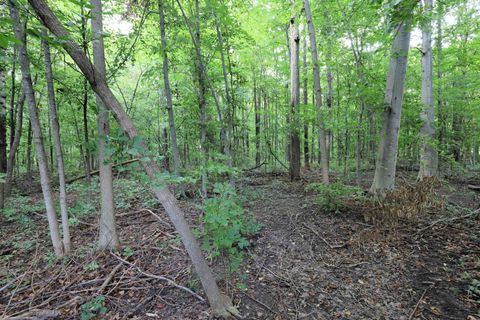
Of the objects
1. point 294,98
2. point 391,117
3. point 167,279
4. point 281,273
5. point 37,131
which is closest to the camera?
point 167,279

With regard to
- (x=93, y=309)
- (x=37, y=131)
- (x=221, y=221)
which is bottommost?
(x=93, y=309)

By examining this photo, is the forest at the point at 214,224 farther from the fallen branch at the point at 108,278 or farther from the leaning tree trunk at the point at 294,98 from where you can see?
the leaning tree trunk at the point at 294,98

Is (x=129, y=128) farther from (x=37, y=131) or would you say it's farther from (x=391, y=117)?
(x=391, y=117)

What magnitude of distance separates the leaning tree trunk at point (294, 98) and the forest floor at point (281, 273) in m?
3.77

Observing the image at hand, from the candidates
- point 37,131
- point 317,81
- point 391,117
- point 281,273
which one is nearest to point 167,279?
point 281,273

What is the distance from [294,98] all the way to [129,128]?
23.1 ft

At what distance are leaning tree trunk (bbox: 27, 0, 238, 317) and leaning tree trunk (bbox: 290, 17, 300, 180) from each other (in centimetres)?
596

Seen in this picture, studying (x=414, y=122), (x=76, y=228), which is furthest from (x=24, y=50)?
(x=414, y=122)

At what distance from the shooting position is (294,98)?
8055 millimetres

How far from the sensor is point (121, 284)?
3.00 meters

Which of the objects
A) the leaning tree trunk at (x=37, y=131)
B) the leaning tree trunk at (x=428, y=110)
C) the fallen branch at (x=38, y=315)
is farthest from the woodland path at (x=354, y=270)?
the leaning tree trunk at (x=428, y=110)

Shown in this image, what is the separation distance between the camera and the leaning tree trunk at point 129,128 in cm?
163

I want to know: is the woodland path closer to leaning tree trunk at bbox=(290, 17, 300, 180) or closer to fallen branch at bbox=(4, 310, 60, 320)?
fallen branch at bbox=(4, 310, 60, 320)

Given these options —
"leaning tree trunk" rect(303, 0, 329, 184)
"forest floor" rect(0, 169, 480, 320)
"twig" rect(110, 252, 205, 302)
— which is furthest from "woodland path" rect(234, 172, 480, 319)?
"leaning tree trunk" rect(303, 0, 329, 184)
